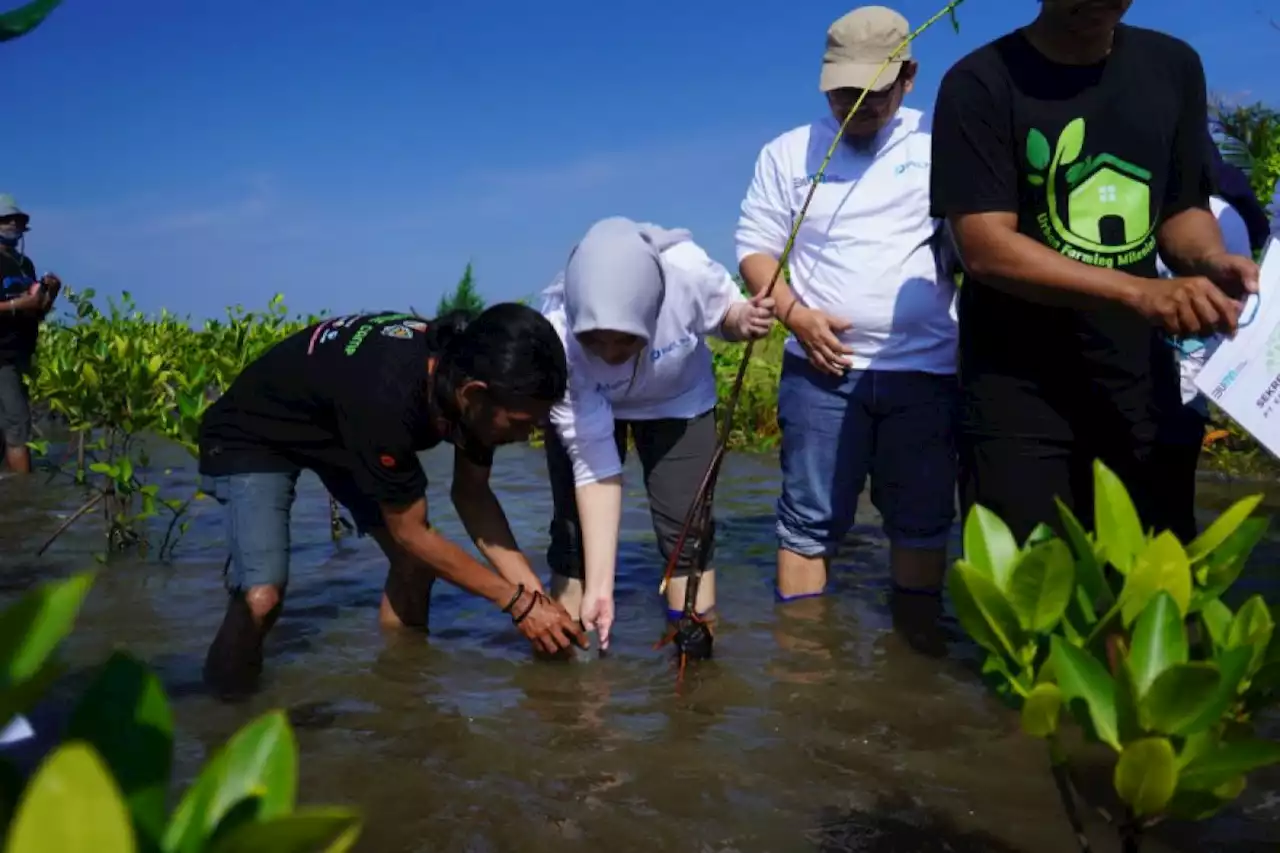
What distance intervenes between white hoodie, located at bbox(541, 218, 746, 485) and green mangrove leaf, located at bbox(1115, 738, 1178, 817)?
90.1 inches

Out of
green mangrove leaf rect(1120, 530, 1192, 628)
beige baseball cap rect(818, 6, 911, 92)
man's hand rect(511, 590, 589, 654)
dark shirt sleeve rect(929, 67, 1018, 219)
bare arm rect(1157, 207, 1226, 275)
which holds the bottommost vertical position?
man's hand rect(511, 590, 589, 654)

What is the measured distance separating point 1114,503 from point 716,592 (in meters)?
3.53

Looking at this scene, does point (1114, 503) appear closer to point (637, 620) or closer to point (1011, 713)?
point (1011, 713)

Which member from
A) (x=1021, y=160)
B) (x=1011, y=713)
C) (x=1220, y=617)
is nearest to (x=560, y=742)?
(x=1011, y=713)

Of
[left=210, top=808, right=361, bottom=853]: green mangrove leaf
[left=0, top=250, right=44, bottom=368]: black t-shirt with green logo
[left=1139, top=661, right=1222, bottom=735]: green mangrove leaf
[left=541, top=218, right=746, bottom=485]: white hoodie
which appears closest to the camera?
[left=210, top=808, right=361, bottom=853]: green mangrove leaf

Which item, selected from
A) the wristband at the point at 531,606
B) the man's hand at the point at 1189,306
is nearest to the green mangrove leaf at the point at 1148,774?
the man's hand at the point at 1189,306

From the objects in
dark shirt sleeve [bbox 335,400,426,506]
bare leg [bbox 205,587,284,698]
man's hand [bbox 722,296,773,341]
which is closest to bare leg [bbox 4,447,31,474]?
bare leg [bbox 205,587,284,698]

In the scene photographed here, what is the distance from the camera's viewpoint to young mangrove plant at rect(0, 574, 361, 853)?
0.81 m

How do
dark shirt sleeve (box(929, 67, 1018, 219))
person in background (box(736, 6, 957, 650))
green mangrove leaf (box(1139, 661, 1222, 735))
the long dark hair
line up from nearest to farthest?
green mangrove leaf (box(1139, 661, 1222, 735)), dark shirt sleeve (box(929, 67, 1018, 219)), the long dark hair, person in background (box(736, 6, 957, 650))

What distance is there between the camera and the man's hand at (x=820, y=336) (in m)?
3.87

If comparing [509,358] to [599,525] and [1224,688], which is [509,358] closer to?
[599,525]

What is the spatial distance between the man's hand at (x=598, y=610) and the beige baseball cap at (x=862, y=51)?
5.98 feet

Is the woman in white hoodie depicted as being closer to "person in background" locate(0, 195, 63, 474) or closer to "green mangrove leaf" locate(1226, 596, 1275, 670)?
"green mangrove leaf" locate(1226, 596, 1275, 670)

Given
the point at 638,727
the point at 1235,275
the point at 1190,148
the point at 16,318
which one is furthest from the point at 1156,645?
the point at 16,318
